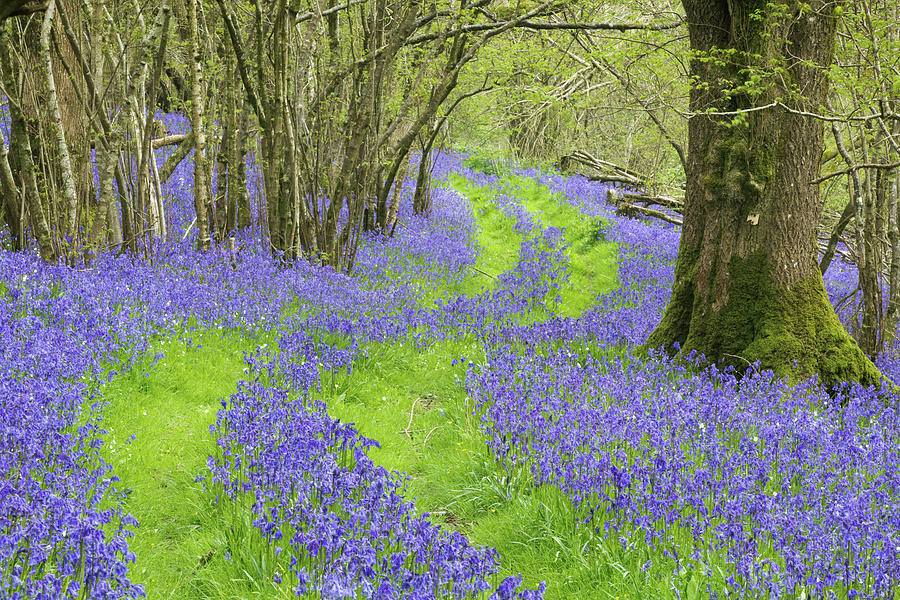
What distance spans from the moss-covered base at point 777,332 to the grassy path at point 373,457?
8.24 feet

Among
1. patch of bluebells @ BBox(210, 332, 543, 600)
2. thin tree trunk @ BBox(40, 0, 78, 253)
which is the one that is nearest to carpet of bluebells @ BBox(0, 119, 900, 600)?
patch of bluebells @ BBox(210, 332, 543, 600)

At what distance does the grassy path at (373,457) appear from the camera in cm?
338

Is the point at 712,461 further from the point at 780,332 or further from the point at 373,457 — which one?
the point at 780,332

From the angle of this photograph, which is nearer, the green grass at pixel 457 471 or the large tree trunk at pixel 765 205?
the green grass at pixel 457 471

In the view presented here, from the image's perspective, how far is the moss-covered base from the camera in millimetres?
6348

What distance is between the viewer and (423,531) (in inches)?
117

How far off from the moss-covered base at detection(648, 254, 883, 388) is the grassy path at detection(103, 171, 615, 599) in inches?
98.9

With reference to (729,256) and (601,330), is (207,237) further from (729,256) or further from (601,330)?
(729,256)

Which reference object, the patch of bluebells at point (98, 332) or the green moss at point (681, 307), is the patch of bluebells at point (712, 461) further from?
the patch of bluebells at point (98, 332)

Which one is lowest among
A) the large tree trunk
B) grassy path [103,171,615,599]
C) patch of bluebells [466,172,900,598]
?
grassy path [103,171,615,599]

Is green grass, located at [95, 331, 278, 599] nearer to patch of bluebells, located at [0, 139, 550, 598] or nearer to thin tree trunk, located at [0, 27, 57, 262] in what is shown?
patch of bluebells, located at [0, 139, 550, 598]

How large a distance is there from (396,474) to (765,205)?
4816 millimetres

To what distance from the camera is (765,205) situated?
21.6 ft

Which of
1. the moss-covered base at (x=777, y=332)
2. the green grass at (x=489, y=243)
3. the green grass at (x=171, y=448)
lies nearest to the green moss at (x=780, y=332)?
the moss-covered base at (x=777, y=332)
